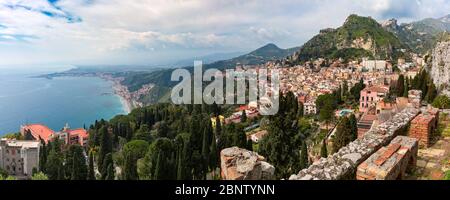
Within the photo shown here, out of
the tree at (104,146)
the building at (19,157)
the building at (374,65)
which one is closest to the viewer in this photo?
the tree at (104,146)

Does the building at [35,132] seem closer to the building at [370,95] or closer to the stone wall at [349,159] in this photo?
the building at [370,95]

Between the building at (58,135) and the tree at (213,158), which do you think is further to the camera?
the building at (58,135)

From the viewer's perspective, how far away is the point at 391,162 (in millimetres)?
2723

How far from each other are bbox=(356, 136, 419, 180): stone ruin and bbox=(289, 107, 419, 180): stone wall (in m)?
0.08

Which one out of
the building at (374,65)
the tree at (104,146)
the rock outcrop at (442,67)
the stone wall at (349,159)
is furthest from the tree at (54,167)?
the building at (374,65)

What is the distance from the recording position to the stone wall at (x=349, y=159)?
2.59 meters

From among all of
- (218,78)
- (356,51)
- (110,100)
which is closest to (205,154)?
(218,78)

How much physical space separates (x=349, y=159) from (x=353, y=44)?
235 feet

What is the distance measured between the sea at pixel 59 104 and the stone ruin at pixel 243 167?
28.7 metres

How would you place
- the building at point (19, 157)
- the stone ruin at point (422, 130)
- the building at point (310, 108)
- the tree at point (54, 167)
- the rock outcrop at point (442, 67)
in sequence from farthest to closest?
the building at point (310, 108) < the building at point (19, 157) < the rock outcrop at point (442, 67) < the tree at point (54, 167) < the stone ruin at point (422, 130)

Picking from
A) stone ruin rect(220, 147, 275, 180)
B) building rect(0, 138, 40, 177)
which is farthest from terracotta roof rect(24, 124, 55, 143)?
stone ruin rect(220, 147, 275, 180)
